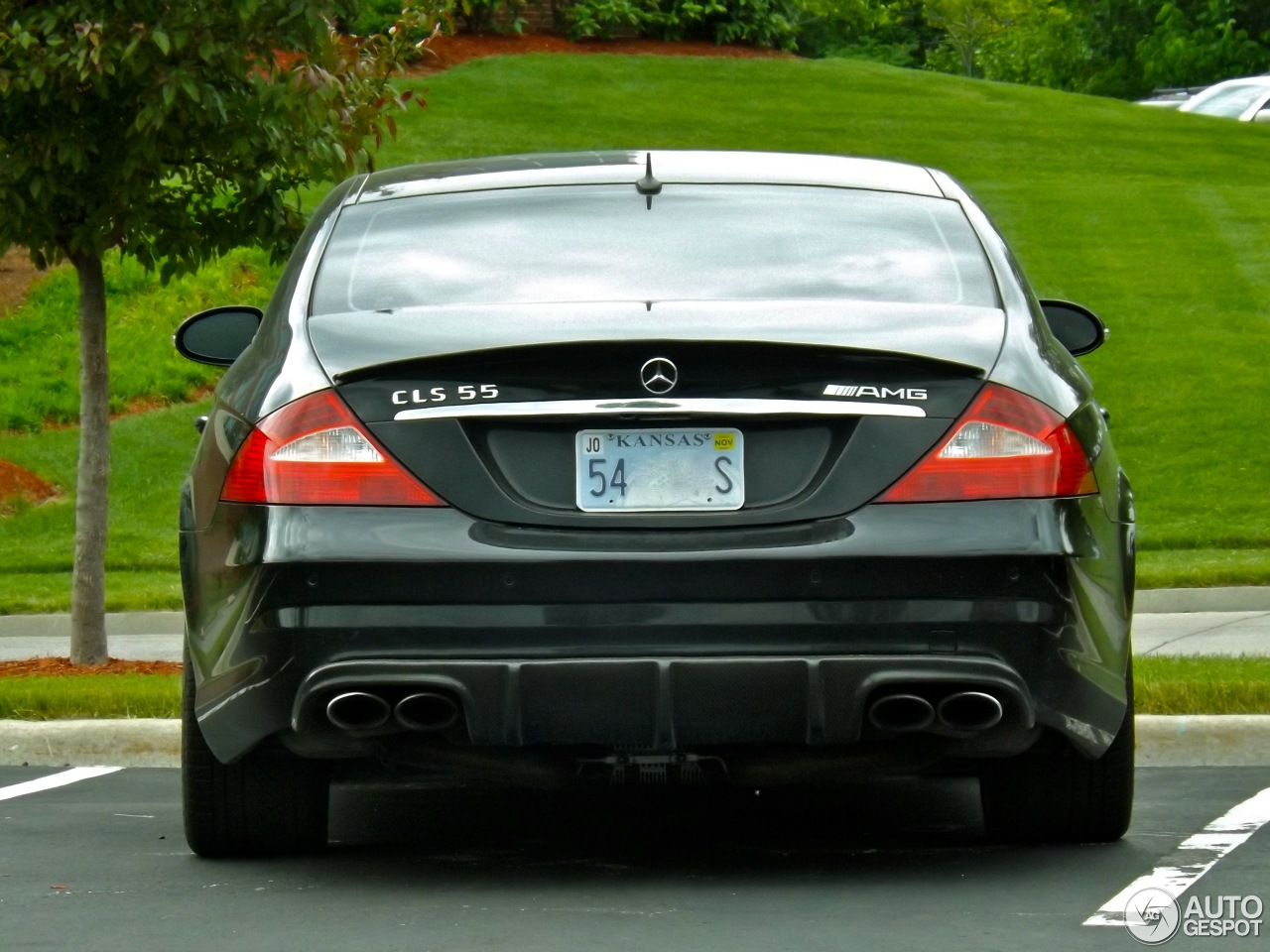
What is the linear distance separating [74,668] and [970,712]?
603 centimetres

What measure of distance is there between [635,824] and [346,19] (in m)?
5.04

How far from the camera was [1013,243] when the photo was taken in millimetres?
22922

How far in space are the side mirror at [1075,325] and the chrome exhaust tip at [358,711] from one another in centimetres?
252

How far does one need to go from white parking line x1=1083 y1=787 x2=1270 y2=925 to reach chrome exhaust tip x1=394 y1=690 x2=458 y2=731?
135cm

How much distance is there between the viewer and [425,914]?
4641 millimetres

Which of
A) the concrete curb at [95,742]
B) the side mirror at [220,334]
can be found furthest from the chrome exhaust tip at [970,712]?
the concrete curb at [95,742]

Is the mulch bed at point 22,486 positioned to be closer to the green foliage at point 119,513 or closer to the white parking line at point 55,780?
the green foliage at point 119,513

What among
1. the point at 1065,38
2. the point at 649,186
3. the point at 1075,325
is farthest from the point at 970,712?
the point at 1065,38

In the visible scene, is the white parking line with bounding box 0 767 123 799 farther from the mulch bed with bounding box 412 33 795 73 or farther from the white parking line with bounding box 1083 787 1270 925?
the mulch bed with bounding box 412 33 795 73

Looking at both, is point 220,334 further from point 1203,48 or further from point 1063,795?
point 1203,48

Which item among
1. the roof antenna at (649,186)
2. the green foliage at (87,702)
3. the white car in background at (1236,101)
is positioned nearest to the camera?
the roof antenna at (649,186)

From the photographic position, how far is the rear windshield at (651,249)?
4.96 meters

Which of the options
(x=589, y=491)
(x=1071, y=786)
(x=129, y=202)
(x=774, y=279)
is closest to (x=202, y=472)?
(x=589, y=491)

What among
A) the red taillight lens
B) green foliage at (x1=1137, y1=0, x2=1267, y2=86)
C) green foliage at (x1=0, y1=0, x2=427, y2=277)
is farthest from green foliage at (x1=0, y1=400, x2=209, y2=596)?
green foliage at (x1=1137, y1=0, x2=1267, y2=86)
